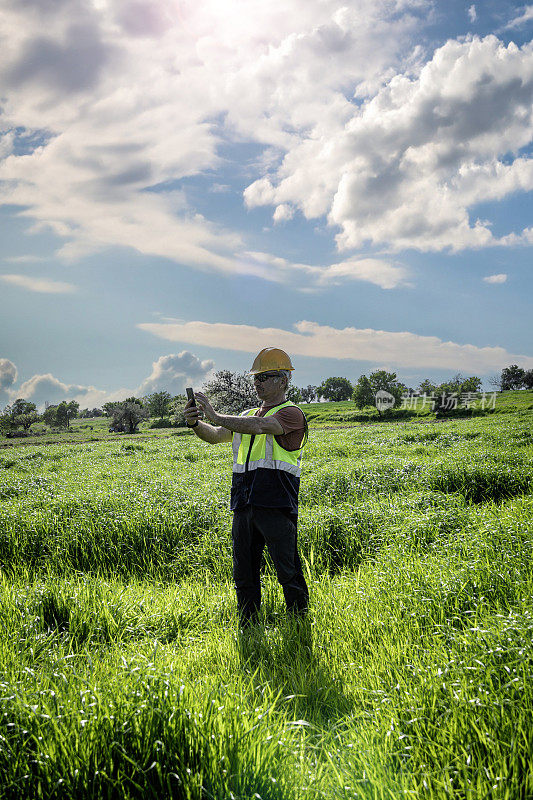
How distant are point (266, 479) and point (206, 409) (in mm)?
934

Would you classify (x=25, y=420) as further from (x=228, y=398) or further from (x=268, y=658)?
(x=268, y=658)

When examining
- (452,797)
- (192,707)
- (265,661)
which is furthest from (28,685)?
(452,797)

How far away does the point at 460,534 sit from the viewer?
673cm

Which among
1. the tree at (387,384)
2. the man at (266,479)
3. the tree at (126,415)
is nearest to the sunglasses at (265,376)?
the man at (266,479)

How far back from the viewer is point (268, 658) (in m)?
4.34

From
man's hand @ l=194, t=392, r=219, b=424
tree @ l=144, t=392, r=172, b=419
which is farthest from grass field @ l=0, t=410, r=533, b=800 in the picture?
tree @ l=144, t=392, r=172, b=419

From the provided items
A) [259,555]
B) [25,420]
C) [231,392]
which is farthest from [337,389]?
[259,555]

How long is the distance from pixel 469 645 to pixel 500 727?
Answer: 0.74 m

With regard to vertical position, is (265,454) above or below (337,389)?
below

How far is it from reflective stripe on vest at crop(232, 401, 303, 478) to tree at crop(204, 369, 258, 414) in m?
42.9

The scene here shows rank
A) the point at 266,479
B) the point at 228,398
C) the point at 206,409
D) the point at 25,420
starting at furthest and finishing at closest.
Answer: the point at 25,420, the point at 228,398, the point at 266,479, the point at 206,409

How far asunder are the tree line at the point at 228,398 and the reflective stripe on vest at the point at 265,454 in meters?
42.2

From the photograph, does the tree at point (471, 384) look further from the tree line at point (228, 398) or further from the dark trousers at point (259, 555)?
the dark trousers at point (259, 555)

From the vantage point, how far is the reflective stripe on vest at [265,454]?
4.82 metres
